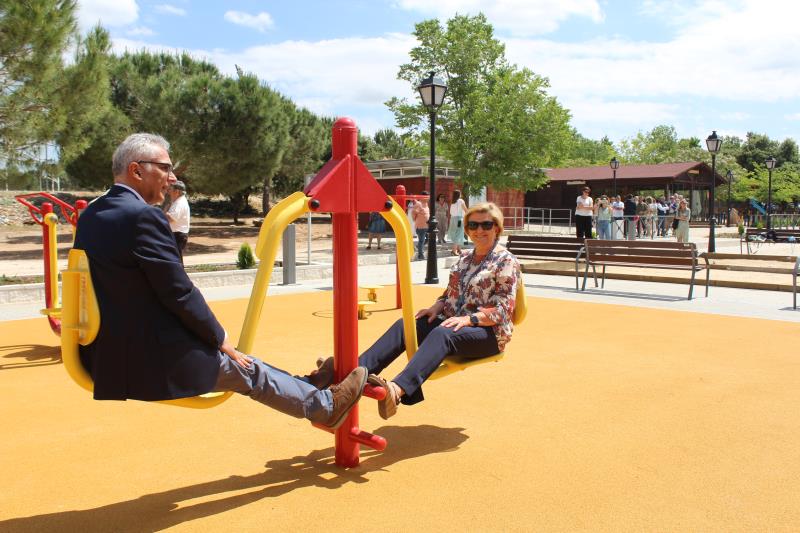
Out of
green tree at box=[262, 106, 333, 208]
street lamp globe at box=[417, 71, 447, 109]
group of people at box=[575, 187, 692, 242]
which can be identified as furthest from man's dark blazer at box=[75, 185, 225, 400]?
green tree at box=[262, 106, 333, 208]

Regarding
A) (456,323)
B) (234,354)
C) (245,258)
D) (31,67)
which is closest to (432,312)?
(456,323)

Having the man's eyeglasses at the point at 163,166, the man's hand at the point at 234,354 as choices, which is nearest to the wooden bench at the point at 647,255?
the man's hand at the point at 234,354

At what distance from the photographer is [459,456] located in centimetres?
393

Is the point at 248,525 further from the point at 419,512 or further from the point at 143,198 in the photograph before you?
the point at 143,198

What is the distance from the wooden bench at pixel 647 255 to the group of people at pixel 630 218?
703 cm

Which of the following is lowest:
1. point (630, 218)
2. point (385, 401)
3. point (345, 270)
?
point (385, 401)

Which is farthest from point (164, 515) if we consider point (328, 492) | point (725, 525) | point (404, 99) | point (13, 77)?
point (404, 99)

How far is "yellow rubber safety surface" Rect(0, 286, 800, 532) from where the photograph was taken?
10.3 feet

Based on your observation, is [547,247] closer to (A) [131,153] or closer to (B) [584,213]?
(B) [584,213]

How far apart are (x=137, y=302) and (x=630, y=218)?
25.8m

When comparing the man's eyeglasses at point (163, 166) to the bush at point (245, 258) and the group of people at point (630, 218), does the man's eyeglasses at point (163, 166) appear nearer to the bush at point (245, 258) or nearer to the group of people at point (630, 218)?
the bush at point (245, 258)

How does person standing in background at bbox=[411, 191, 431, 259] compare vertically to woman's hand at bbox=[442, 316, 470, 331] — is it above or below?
above

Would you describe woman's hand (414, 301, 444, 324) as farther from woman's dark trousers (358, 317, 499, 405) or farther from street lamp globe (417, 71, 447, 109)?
street lamp globe (417, 71, 447, 109)

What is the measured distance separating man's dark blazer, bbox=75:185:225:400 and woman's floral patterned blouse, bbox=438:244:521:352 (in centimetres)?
195
